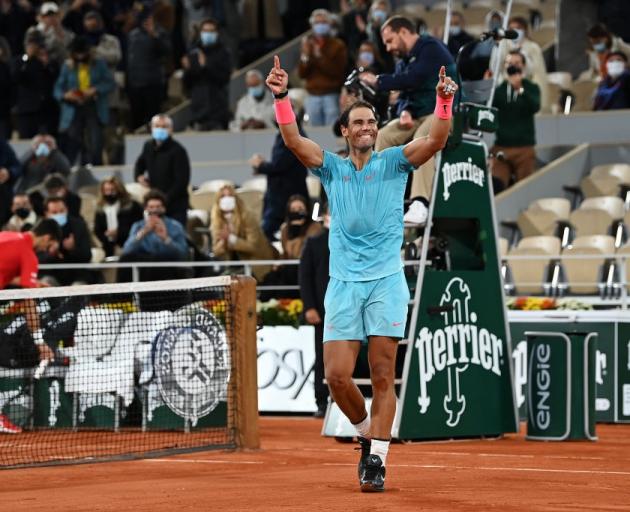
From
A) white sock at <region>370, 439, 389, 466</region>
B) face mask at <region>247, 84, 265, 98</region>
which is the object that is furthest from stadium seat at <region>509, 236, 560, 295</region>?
white sock at <region>370, 439, 389, 466</region>

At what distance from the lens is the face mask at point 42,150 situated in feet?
74.3

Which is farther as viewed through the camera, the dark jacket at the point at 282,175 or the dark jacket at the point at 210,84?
the dark jacket at the point at 210,84

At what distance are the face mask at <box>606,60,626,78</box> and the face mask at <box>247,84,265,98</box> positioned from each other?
208 inches

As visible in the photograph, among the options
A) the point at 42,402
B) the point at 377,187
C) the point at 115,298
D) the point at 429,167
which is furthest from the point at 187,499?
the point at 115,298

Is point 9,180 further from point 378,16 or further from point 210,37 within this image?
point 378,16

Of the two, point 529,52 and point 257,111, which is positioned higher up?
point 529,52

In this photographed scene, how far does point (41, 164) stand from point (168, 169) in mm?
3672

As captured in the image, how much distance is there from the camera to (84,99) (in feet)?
78.0

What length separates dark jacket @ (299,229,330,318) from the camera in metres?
15.7

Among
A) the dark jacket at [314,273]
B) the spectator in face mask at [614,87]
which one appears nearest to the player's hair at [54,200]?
the dark jacket at [314,273]

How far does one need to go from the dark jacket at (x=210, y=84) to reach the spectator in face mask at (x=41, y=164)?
2.40 m

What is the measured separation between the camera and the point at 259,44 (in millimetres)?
26984

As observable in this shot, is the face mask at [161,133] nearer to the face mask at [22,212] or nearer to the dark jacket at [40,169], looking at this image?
the face mask at [22,212]

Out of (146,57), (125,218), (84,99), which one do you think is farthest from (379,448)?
(146,57)
